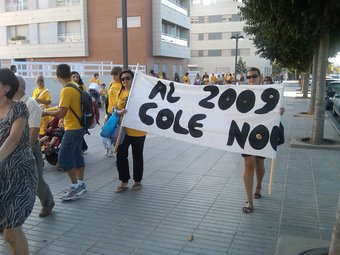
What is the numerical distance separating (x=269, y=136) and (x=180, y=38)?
40406 millimetres

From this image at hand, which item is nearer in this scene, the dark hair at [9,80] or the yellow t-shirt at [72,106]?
the dark hair at [9,80]

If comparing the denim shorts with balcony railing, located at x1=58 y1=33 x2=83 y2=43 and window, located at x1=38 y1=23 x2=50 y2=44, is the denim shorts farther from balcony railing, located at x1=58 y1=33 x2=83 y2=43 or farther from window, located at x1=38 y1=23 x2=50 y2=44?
window, located at x1=38 y1=23 x2=50 y2=44

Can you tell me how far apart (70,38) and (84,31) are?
165 cm

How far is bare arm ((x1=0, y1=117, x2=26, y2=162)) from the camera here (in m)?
3.13

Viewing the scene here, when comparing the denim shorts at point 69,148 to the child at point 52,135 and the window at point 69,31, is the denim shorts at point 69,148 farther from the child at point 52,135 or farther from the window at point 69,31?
the window at point 69,31

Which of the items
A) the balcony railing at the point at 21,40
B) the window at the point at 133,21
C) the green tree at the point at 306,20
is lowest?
the green tree at the point at 306,20

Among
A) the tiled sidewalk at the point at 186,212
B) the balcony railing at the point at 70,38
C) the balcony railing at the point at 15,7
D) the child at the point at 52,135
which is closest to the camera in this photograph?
the tiled sidewalk at the point at 186,212

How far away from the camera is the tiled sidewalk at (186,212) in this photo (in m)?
4.28

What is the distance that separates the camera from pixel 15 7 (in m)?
39.4

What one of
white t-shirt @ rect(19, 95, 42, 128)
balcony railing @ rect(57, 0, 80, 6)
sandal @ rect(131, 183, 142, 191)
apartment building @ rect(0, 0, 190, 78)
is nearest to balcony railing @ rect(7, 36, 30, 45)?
apartment building @ rect(0, 0, 190, 78)

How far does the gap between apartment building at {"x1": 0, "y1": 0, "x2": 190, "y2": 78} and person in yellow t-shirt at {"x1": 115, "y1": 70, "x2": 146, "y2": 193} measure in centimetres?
3045

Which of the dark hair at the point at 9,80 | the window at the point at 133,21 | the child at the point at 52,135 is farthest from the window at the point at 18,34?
the dark hair at the point at 9,80

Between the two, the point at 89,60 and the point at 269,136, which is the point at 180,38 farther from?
the point at 269,136

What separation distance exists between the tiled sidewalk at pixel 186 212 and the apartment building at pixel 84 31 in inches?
1167
